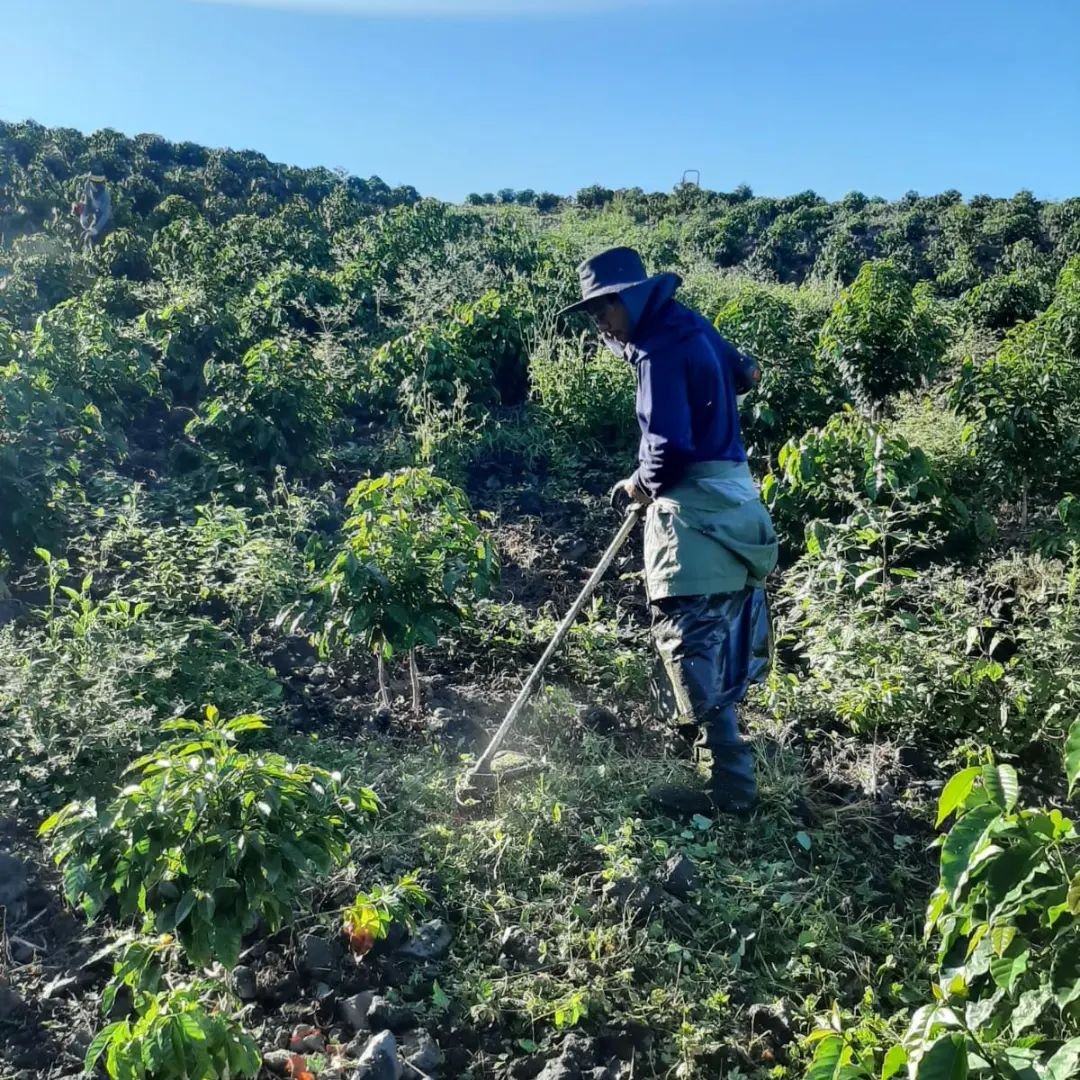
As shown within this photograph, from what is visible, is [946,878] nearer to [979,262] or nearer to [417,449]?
[417,449]

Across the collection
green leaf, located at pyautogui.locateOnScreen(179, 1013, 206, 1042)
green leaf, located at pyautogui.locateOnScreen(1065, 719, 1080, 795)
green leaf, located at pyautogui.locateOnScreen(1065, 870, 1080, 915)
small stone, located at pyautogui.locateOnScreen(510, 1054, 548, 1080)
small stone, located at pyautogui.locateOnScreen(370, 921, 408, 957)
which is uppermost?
green leaf, located at pyautogui.locateOnScreen(1065, 719, 1080, 795)

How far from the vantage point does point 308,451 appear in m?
5.92

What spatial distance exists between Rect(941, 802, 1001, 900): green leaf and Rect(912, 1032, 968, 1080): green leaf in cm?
32

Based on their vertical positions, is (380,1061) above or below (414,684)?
below

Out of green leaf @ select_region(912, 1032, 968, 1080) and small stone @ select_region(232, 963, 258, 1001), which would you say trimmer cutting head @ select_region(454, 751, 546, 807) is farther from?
green leaf @ select_region(912, 1032, 968, 1080)

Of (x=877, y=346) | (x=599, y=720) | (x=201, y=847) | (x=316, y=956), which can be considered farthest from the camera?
(x=877, y=346)

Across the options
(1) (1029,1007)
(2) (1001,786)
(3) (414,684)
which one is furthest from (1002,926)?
(3) (414,684)

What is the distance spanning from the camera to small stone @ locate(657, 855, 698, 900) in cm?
283

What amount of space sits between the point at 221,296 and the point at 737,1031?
7.78 meters

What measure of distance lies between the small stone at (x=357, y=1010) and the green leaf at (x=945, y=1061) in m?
1.49

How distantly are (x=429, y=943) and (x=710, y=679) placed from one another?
4.09 ft

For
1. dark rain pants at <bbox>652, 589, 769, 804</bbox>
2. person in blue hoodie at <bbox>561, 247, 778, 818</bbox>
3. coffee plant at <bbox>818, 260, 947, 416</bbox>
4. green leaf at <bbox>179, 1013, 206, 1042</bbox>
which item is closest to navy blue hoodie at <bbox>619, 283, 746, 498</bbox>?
person in blue hoodie at <bbox>561, 247, 778, 818</bbox>

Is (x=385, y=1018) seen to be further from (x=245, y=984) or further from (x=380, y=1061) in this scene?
(x=245, y=984)

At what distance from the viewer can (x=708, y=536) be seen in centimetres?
317
